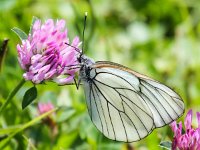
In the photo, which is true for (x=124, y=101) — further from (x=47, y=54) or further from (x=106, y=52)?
(x=106, y=52)

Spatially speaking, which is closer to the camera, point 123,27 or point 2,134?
point 2,134

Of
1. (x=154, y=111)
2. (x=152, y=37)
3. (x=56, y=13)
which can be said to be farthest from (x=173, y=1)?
(x=154, y=111)

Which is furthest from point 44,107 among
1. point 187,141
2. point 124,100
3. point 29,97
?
point 187,141

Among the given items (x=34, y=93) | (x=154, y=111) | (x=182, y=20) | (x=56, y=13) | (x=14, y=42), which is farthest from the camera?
(x=182, y=20)

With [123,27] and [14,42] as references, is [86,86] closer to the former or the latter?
[14,42]

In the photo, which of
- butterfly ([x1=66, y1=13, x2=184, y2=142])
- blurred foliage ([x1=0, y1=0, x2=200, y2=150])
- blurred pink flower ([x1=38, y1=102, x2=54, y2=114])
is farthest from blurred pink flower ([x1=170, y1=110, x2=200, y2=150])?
blurred pink flower ([x1=38, y1=102, x2=54, y2=114])

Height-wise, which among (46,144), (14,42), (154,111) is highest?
(14,42)
